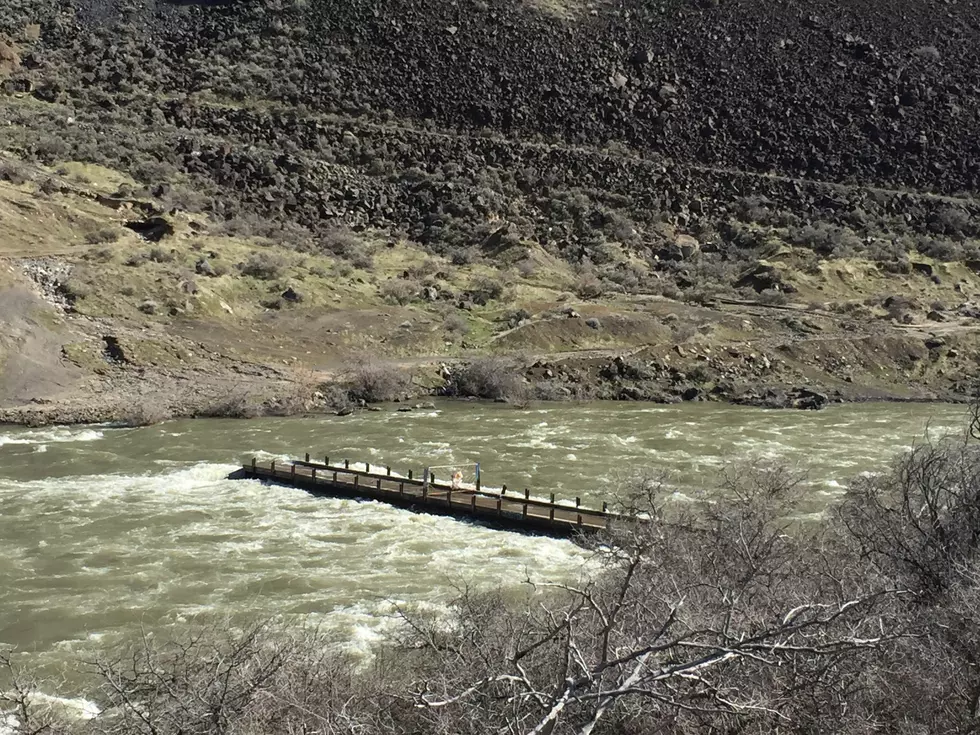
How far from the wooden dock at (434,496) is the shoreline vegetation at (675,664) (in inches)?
277

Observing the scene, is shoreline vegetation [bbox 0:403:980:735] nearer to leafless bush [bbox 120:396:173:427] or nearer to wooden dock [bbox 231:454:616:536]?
wooden dock [bbox 231:454:616:536]

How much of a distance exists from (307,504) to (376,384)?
11.2 meters

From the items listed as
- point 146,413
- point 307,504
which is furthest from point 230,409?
point 307,504

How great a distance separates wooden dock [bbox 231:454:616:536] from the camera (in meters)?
17.8

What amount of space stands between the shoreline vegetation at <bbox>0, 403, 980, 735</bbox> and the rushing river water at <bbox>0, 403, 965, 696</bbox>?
304cm

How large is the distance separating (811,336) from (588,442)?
56.7 feet

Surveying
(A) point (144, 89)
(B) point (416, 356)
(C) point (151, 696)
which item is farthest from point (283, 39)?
(C) point (151, 696)

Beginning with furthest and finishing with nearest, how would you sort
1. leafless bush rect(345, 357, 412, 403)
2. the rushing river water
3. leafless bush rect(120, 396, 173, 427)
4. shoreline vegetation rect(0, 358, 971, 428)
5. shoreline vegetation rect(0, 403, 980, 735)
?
leafless bush rect(345, 357, 412, 403)
shoreline vegetation rect(0, 358, 971, 428)
leafless bush rect(120, 396, 173, 427)
the rushing river water
shoreline vegetation rect(0, 403, 980, 735)

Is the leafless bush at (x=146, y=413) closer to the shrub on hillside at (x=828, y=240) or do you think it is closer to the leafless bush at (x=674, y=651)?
the leafless bush at (x=674, y=651)

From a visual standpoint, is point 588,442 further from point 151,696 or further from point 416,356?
point 151,696

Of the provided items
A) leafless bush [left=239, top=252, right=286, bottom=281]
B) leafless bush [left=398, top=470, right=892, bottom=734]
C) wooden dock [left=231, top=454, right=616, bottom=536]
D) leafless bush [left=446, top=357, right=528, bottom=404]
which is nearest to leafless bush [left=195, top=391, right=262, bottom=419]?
wooden dock [left=231, top=454, right=616, bottom=536]

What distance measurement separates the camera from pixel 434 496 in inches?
758

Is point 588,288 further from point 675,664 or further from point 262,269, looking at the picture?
point 675,664

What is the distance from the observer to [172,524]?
1762 cm
